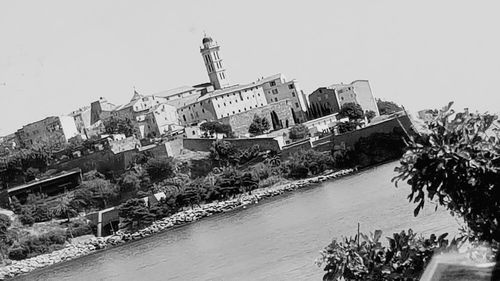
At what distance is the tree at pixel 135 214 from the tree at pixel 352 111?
11.6 m

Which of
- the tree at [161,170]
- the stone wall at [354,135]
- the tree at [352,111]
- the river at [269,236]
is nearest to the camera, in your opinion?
the river at [269,236]

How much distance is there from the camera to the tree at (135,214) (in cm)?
2730

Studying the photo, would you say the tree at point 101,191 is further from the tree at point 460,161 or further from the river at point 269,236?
the tree at point 460,161

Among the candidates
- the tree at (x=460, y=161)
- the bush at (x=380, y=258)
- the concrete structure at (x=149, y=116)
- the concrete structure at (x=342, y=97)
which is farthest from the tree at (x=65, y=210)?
the tree at (x=460, y=161)

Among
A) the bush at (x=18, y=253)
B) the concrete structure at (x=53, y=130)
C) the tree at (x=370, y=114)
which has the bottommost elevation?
the bush at (x=18, y=253)

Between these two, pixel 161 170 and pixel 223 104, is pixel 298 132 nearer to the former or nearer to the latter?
pixel 161 170

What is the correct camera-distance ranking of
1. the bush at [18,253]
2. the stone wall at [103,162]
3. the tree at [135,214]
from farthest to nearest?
the stone wall at [103,162] < the tree at [135,214] < the bush at [18,253]

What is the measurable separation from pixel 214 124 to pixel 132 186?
252 inches

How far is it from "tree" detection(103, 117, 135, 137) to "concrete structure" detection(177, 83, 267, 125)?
10.6 ft

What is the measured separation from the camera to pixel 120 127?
A: 1516 inches

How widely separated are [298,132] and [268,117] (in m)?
4.61

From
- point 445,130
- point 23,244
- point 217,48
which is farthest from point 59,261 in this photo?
point 217,48

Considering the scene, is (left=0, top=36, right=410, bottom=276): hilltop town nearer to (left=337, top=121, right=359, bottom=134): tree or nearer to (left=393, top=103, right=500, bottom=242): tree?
(left=337, top=121, right=359, bottom=134): tree

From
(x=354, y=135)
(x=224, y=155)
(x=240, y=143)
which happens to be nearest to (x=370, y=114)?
(x=354, y=135)
